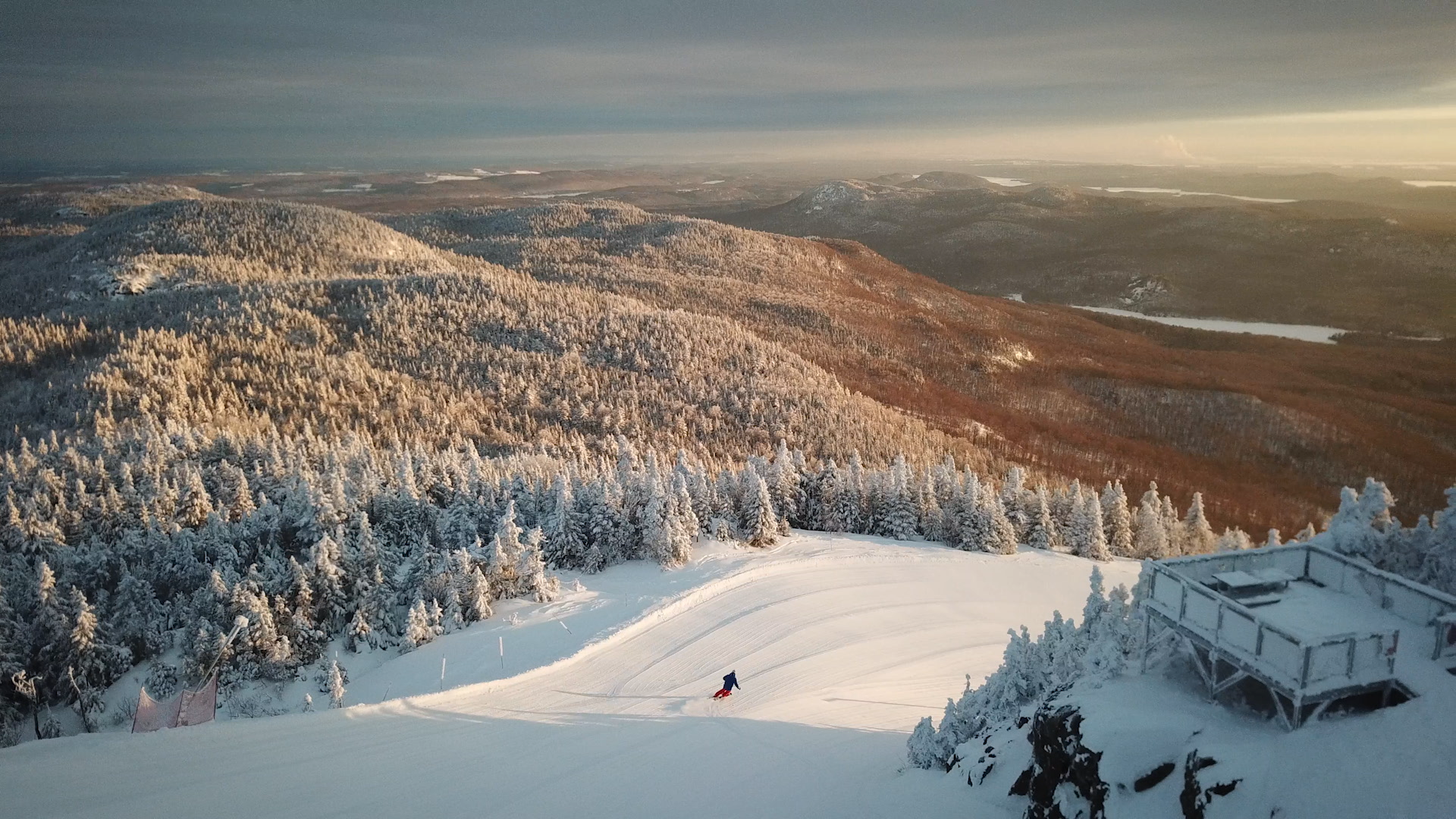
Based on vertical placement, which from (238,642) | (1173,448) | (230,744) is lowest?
(1173,448)

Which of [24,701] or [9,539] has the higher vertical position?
[9,539]

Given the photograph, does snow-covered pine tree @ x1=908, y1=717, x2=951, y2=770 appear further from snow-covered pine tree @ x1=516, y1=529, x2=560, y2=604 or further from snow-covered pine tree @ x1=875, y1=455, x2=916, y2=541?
snow-covered pine tree @ x1=875, y1=455, x2=916, y2=541

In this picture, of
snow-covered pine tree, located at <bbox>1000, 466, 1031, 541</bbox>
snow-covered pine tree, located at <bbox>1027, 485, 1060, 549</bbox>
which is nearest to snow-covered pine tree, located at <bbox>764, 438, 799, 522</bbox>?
snow-covered pine tree, located at <bbox>1000, 466, 1031, 541</bbox>

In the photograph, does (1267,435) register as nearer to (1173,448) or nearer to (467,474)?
(1173,448)

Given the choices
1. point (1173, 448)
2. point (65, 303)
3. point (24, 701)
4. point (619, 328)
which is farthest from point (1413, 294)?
point (65, 303)

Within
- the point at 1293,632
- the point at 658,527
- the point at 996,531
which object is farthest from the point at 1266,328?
the point at 1293,632

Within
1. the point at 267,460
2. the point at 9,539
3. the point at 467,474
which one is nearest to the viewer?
the point at 9,539

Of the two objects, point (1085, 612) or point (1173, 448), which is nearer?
point (1085, 612)

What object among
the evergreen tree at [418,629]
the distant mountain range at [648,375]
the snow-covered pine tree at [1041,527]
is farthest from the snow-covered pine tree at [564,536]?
the snow-covered pine tree at [1041,527]

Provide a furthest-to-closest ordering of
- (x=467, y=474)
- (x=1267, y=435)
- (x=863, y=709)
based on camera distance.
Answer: (x=1267, y=435) → (x=467, y=474) → (x=863, y=709)
